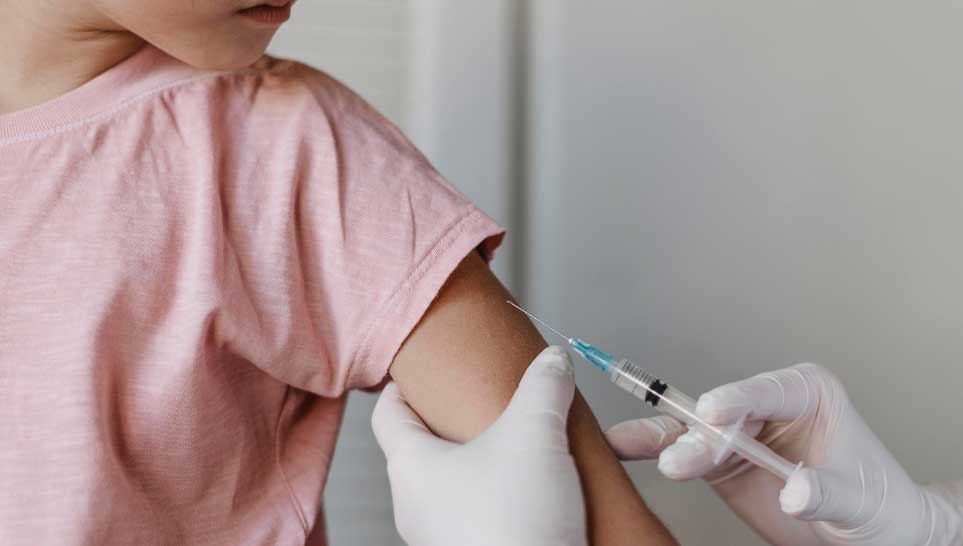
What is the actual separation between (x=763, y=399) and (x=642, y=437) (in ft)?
0.54

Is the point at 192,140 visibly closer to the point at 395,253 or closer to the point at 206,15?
the point at 206,15

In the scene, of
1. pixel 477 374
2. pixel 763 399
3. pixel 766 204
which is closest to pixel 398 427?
pixel 477 374

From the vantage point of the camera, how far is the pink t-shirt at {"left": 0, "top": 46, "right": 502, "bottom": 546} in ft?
3.08

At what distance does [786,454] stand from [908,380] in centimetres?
31

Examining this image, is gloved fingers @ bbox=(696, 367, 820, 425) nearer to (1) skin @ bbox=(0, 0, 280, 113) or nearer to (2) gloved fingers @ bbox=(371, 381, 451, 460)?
(2) gloved fingers @ bbox=(371, 381, 451, 460)

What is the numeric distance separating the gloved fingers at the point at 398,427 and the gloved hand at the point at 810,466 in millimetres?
227

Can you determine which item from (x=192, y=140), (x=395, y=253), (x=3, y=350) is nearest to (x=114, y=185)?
(x=192, y=140)

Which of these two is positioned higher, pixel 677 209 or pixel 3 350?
pixel 677 209

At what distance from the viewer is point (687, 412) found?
963 mm

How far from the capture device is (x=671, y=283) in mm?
1529

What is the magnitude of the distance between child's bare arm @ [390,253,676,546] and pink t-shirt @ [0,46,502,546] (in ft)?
0.08

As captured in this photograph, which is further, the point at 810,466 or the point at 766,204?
the point at 766,204

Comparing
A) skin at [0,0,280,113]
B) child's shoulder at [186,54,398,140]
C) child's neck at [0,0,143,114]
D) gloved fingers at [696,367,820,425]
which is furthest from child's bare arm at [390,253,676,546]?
child's neck at [0,0,143,114]

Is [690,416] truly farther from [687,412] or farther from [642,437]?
[642,437]
